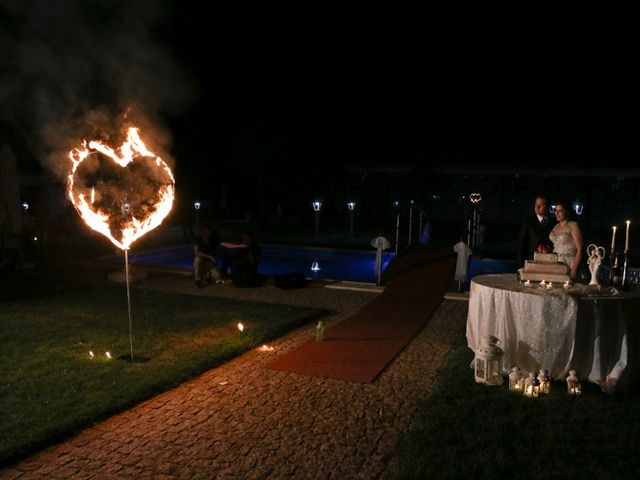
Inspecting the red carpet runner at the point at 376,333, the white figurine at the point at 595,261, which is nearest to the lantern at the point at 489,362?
the red carpet runner at the point at 376,333

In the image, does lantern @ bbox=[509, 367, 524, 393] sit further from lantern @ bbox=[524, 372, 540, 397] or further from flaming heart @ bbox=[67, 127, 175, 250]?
flaming heart @ bbox=[67, 127, 175, 250]

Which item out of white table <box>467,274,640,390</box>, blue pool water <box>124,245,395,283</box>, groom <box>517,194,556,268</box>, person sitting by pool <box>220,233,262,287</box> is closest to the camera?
white table <box>467,274,640,390</box>

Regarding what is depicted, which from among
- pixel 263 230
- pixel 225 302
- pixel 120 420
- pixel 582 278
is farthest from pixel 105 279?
pixel 263 230

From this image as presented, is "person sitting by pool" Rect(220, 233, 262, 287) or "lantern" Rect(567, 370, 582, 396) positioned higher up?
"person sitting by pool" Rect(220, 233, 262, 287)

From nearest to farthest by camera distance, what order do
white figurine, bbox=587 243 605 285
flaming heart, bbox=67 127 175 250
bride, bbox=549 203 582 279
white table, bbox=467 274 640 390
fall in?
white table, bbox=467 274 640 390
white figurine, bbox=587 243 605 285
bride, bbox=549 203 582 279
flaming heart, bbox=67 127 175 250

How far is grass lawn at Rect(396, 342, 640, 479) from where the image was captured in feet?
15.3

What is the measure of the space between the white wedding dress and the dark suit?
31cm

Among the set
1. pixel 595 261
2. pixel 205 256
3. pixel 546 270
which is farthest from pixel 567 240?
pixel 205 256

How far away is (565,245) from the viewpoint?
746 cm

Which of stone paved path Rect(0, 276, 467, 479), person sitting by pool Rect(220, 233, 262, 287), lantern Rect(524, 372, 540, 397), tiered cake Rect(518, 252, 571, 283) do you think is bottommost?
stone paved path Rect(0, 276, 467, 479)

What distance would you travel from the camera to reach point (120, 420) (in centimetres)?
582

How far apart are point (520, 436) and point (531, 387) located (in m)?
1.13

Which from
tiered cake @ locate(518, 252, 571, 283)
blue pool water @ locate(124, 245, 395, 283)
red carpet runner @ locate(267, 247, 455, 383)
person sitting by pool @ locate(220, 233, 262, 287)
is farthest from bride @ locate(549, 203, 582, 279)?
blue pool water @ locate(124, 245, 395, 283)

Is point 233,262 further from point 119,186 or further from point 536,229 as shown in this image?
point 119,186
